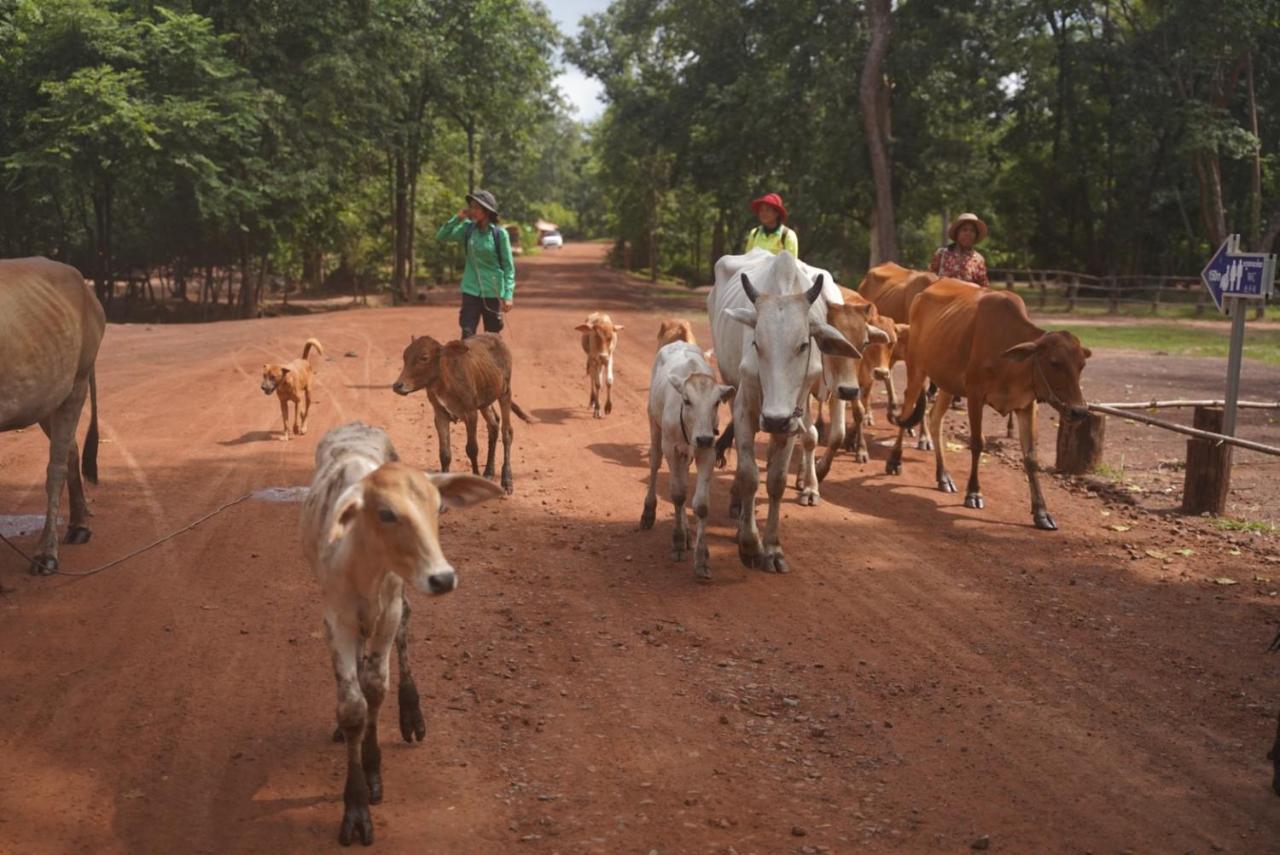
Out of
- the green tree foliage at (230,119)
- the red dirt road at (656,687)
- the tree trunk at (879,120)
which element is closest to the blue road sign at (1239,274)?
the red dirt road at (656,687)

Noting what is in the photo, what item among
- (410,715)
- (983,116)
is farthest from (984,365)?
(983,116)

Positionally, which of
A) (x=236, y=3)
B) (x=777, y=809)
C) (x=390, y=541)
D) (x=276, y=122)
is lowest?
(x=777, y=809)

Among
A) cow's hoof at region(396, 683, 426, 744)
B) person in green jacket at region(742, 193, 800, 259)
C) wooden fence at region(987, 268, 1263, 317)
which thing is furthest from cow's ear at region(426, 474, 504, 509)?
wooden fence at region(987, 268, 1263, 317)

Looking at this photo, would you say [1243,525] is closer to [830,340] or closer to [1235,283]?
[1235,283]

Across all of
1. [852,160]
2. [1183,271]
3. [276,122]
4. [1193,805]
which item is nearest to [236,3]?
[276,122]

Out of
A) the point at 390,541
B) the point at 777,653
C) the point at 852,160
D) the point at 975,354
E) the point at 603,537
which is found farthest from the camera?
the point at 852,160

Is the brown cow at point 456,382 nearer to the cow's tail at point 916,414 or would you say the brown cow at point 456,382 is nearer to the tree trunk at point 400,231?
the cow's tail at point 916,414

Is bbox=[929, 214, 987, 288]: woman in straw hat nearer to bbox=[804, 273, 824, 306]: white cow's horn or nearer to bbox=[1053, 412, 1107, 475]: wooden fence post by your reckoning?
bbox=[1053, 412, 1107, 475]: wooden fence post

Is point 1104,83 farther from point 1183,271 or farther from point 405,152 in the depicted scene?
point 405,152

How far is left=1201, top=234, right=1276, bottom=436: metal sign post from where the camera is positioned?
10.2m

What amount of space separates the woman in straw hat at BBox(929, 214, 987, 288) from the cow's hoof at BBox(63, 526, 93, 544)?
9468 millimetres

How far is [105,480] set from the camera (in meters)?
10.4

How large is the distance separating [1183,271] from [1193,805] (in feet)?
144

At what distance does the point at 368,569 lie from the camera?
480cm
